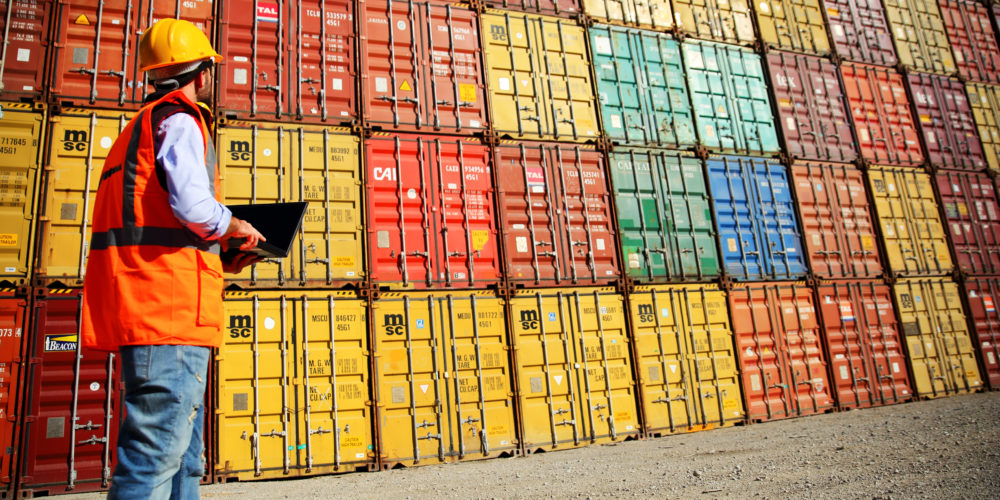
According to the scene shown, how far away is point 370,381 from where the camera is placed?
8.03 m

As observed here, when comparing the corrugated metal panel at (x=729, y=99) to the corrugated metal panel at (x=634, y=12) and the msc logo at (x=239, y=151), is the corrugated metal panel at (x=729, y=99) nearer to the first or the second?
the corrugated metal panel at (x=634, y=12)

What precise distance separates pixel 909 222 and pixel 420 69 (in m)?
10.4

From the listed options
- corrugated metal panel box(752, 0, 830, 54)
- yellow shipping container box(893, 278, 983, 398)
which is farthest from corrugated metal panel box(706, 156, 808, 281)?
corrugated metal panel box(752, 0, 830, 54)

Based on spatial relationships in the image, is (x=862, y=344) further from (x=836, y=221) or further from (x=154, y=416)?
(x=154, y=416)

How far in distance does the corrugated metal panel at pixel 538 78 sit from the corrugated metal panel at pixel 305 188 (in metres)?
2.68

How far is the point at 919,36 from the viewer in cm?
1488

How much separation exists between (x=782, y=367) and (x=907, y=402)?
2951 mm

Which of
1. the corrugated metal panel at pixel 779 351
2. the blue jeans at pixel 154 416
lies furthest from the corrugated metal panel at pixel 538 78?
the blue jeans at pixel 154 416

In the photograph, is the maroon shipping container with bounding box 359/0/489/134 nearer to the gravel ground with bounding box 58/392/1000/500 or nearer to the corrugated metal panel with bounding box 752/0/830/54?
the gravel ground with bounding box 58/392/1000/500

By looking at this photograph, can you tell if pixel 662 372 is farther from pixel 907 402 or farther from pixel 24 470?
pixel 24 470

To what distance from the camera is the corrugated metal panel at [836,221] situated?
38.2 ft

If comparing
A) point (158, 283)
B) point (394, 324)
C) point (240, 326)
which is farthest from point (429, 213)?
point (158, 283)

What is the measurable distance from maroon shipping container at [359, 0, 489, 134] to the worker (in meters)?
6.97

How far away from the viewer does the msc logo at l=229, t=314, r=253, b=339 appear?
759cm
